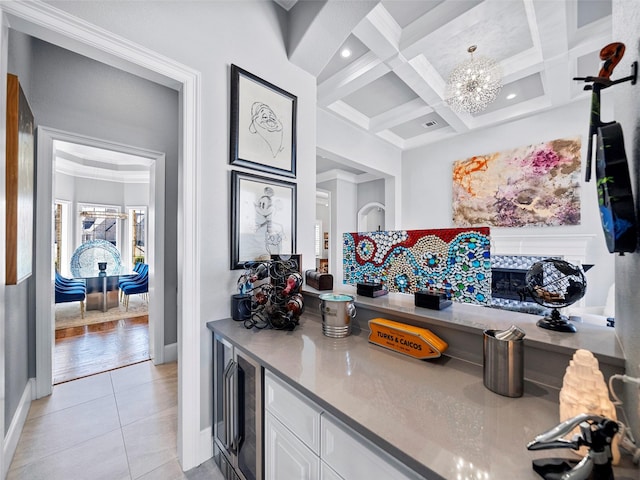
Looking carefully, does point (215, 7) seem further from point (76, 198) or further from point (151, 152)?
point (76, 198)

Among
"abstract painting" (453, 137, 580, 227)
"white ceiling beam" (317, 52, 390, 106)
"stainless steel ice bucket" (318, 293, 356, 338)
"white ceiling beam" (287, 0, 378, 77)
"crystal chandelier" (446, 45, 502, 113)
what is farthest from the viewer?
"abstract painting" (453, 137, 580, 227)

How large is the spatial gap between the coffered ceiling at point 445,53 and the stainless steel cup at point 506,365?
1988mm

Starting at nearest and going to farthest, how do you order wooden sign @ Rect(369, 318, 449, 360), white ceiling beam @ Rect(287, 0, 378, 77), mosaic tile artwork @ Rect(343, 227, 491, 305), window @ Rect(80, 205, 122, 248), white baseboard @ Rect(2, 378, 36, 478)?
wooden sign @ Rect(369, 318, 449, 360)
mosaic tile artwork @ Rect(343, 227, 491, 305)
white baseboard @ Rect(2, 378, 36, 478)
white ceiling beam @ Rect(287, 0, 378, 77)
window @ Rect(80, 205, 122, 248)

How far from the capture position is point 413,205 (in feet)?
17.6

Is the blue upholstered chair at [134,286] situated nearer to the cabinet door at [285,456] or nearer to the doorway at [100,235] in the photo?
the doorway at [100,235]

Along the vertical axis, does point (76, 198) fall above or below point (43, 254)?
above

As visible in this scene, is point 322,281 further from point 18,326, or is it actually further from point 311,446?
point 18,326

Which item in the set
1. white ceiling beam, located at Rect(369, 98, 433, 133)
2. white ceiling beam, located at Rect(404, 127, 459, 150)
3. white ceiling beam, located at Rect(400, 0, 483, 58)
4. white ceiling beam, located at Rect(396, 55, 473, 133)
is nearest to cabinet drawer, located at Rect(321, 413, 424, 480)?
white ceiling beam, located at Rect(400, 0, 483, 58)

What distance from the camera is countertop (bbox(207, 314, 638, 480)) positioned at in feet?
2.01

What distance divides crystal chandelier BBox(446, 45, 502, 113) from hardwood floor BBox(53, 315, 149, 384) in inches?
177

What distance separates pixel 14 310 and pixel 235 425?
1.70 meters

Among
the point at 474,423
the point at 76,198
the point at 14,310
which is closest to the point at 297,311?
the point at 474,423

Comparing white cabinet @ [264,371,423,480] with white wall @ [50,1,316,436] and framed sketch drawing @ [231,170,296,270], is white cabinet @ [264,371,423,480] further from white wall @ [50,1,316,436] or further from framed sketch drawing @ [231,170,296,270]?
framed sketch drawing @ [231,170,296,270]

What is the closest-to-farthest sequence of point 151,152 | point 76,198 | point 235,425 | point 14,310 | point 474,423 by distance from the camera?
point 474,423 < point 235,425 < point 14,310 < point 151,152 < point 76,198
